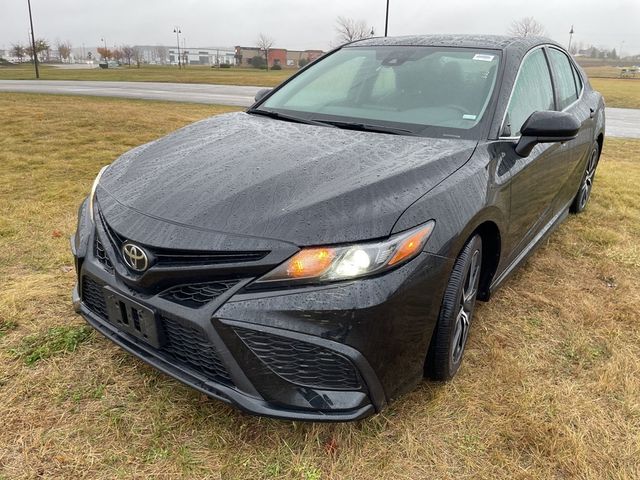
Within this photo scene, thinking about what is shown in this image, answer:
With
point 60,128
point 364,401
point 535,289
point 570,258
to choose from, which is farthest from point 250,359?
point 60,128

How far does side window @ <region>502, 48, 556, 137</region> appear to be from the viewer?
2605mm

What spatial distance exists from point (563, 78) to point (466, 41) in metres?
1.04

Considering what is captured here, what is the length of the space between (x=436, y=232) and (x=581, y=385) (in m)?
1.18

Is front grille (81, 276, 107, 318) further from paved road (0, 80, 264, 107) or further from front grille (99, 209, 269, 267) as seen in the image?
paved road (0, 80, 264, 107)

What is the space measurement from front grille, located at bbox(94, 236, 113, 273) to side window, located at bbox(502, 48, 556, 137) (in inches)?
73.7

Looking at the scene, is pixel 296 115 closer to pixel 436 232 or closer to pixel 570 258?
pixel 436 232

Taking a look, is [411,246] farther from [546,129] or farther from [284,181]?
[546,129]

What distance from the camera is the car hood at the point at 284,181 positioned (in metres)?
1.73

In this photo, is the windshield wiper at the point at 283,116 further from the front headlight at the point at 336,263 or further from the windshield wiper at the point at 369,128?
the front headlight at the point at 336,263

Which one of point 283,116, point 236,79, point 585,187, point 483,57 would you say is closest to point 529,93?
point 483,57

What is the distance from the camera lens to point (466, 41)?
10.0ft

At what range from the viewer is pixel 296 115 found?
290 centimetres

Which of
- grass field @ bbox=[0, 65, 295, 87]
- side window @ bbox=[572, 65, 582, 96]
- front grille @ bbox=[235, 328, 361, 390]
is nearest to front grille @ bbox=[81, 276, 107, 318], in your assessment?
front grille @ bbox=[235, 328, 361, 390]

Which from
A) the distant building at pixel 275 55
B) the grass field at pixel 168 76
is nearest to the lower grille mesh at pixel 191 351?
the grass field at pixel 168 76
